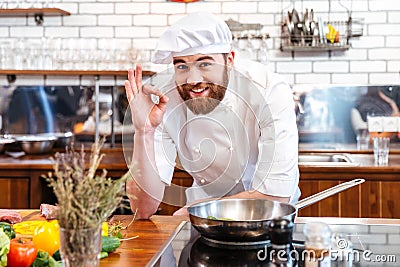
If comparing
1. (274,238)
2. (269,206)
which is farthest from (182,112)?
(274,238)

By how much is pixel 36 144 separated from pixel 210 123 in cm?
226

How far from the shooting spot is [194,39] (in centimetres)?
255

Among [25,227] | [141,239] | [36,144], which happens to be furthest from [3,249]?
[36,144]

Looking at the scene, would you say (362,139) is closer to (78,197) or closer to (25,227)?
(25,227)

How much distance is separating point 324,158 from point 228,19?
4.18ft

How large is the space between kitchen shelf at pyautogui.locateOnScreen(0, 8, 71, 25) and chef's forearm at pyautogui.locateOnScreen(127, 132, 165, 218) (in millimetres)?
2463

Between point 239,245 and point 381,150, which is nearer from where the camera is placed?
point 239,245

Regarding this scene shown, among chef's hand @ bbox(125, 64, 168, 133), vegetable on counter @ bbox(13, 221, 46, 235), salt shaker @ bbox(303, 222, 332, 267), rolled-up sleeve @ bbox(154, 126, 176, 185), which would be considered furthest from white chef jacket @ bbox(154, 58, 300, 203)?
salt shaker @ bbox(303, 222, 332, 267)

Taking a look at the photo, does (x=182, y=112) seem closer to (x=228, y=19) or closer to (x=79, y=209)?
(x=79, y=209)

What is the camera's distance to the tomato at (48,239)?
190 centimetres

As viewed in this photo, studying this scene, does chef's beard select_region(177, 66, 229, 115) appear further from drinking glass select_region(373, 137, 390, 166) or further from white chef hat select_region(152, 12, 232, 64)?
drinking glass select_region(373, 137, 390, 166)

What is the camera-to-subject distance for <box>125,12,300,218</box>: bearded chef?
8.38 feet

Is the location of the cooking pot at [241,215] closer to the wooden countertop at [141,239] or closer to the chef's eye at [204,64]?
the wooden countertop at [141,239]

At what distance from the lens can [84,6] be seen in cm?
498
